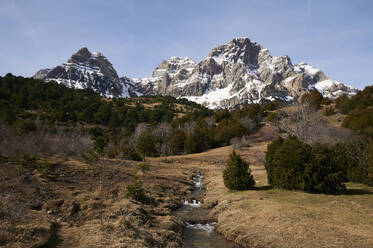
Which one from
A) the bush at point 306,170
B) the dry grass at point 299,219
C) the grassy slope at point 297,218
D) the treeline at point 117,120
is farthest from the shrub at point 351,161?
the treeline at point 117,120

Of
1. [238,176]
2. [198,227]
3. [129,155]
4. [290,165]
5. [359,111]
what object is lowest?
[198,227]

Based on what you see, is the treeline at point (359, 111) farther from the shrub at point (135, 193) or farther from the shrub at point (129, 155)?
the shrub at point (129, 155)

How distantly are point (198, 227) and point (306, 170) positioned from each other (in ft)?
34.6

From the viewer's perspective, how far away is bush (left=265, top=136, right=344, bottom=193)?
717 inches

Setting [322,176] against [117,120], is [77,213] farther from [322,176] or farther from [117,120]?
[117,120]

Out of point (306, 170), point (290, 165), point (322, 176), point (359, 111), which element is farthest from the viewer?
point (359, 111)

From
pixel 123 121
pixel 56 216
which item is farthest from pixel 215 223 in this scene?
pixel 123 121

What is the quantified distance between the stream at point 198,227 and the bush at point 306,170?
25.9 ft

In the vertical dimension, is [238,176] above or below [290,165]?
below

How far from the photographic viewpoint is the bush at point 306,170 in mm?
18219

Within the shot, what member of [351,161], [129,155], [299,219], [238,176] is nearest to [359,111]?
[351,161]

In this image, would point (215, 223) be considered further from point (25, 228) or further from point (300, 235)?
point (25, 228)

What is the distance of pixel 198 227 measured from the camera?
49.0 ft

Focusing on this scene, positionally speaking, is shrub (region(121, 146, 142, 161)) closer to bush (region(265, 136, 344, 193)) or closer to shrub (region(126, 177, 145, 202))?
shrub (region(126, 177, 145, 202))
